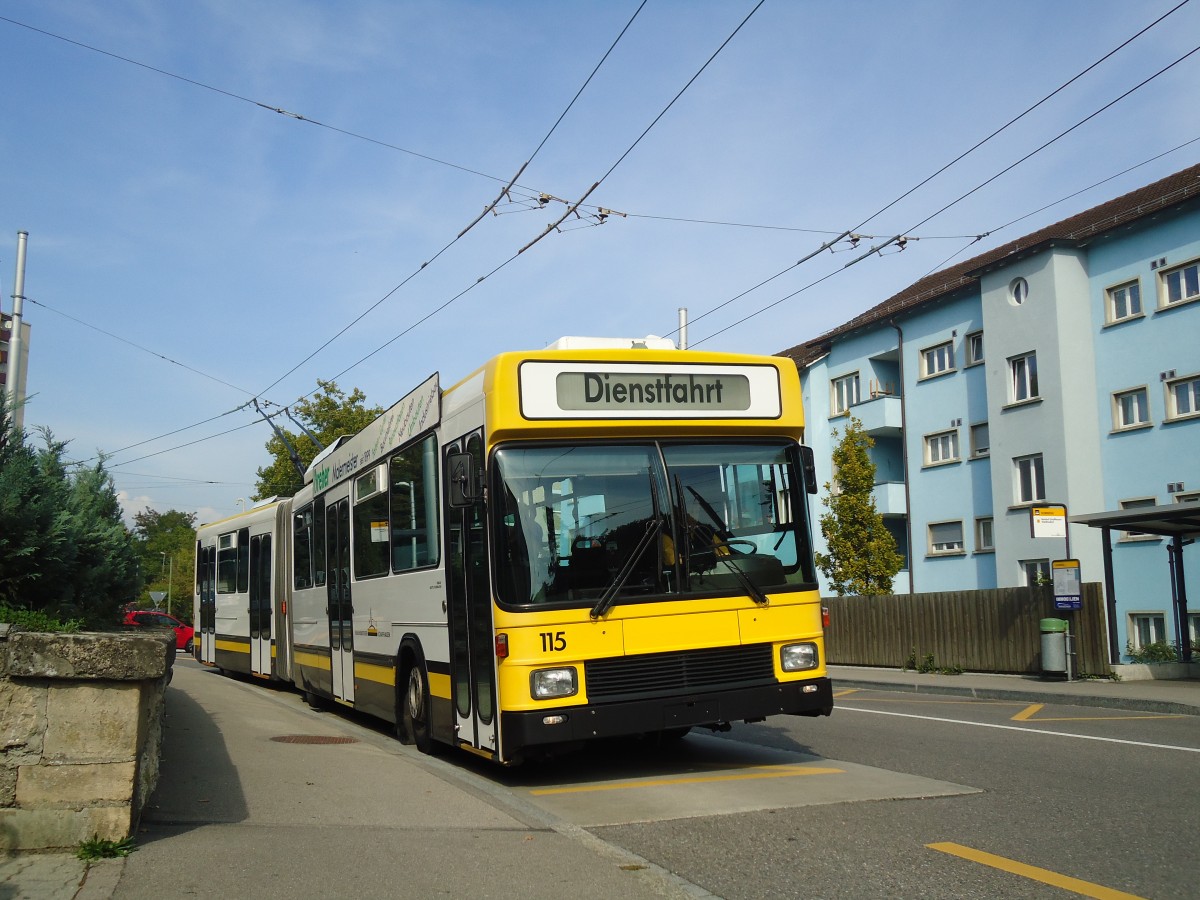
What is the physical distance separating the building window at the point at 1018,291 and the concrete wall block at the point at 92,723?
97.1 ft

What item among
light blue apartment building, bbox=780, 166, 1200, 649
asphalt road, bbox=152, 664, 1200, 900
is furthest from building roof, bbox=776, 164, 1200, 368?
asphalt road, bbox=152, 664, 1200, 900

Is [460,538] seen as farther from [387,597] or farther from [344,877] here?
[344,877]

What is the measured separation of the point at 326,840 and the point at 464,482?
263 cm

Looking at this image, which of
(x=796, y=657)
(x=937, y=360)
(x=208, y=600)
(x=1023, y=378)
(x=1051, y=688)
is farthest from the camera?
(x=937, y=360)

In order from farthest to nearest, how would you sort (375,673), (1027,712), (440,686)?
(1027,712) < (375,673) < (440,686)

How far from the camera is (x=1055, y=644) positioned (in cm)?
1856

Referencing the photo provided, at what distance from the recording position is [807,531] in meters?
8.54

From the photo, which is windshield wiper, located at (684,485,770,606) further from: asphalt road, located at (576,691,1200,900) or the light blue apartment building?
the light blue apartment building

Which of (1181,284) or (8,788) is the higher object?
(1181,284)

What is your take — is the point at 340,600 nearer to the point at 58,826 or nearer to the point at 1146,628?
the point at 58,826

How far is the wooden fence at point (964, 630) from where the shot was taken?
61.3ft

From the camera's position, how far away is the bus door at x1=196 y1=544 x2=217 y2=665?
2242cm

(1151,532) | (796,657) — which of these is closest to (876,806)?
(796,657)

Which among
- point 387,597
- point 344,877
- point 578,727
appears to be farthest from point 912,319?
point 344,877
